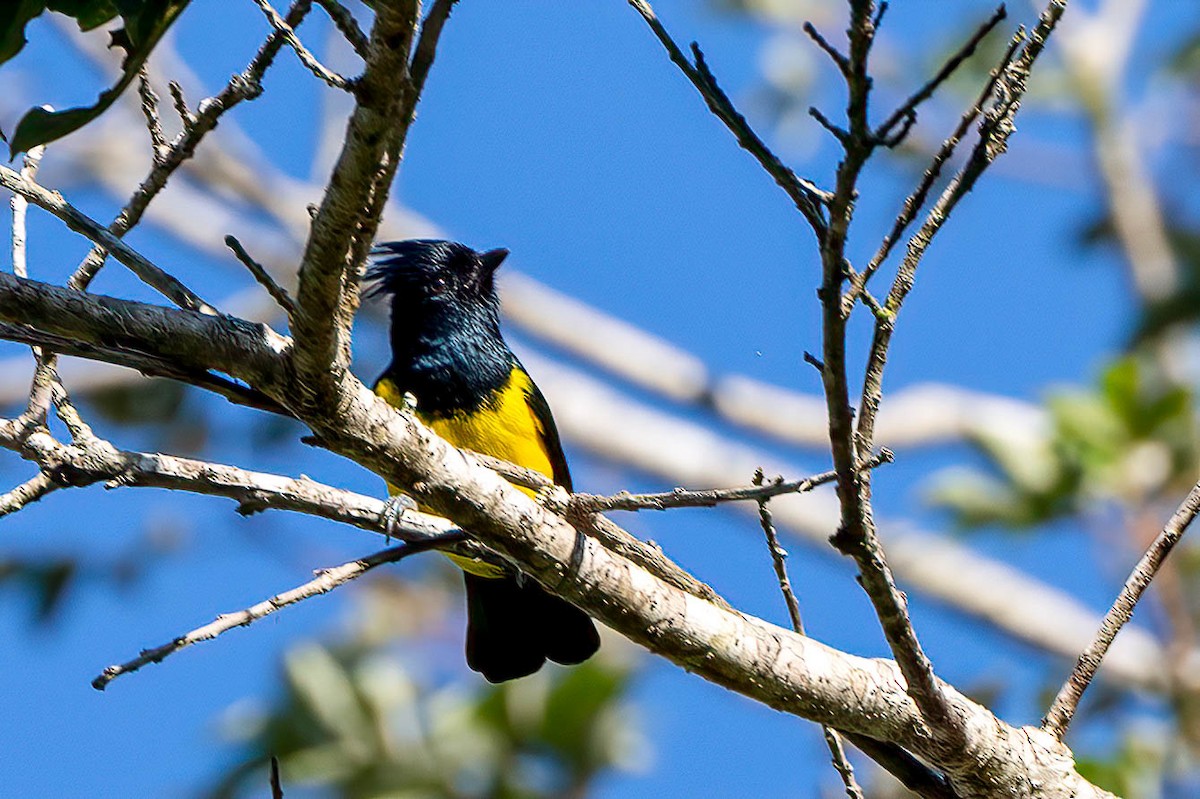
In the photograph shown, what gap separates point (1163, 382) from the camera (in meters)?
6.47

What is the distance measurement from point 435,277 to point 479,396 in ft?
2.32

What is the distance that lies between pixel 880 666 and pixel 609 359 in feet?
26.6

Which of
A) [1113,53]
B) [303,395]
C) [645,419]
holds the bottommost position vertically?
[303,395]

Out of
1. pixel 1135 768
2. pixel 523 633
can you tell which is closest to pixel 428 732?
pixel 523 633

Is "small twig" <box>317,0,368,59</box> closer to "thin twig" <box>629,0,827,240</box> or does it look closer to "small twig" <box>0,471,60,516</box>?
"thin twig" <box>629,0,827,240</box>

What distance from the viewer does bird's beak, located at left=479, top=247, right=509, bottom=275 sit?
511cm

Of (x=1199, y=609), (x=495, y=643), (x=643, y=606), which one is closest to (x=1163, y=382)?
(x=1199, y=609)

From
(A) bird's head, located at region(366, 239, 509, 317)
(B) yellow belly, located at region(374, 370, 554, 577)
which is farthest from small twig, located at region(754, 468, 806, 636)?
(A) bird's head, located at region(366, 239, 509, 317)

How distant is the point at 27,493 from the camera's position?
2.23 m

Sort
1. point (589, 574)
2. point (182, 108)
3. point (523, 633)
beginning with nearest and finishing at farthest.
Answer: point (589, 574) → point (182, 108) → point (523, 633)

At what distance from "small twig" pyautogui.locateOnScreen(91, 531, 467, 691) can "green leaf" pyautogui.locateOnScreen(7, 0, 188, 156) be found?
2.48ft

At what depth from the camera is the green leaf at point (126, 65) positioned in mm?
1805

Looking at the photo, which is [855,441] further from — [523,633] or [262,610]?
[523,633]

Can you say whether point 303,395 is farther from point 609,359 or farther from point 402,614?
point 609,359
